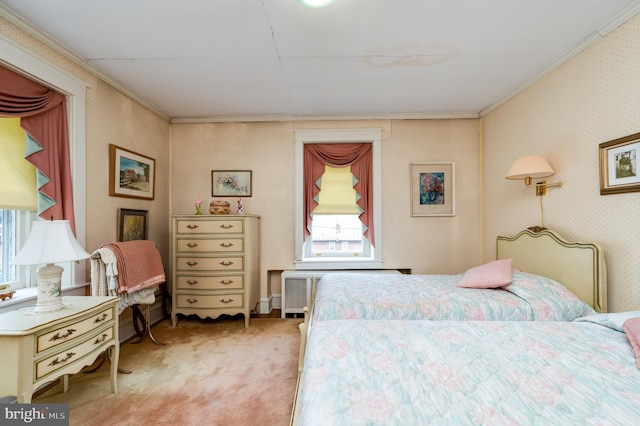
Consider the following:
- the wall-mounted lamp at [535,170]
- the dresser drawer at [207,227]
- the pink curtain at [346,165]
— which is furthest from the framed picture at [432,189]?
the dresser drawer at [207,227]

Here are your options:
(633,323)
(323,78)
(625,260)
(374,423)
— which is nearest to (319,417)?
(374,423)

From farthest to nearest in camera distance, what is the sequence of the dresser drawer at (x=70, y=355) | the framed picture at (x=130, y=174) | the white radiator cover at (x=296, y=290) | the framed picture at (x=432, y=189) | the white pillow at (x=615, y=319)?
1. the framed picture at (x=432, y=189)
2. the white radiator cover at (x=296, y=290)
3. the framed picture at (x=130, y=174)
4. the white pillow at (x=615, y=319)
5. the dresser drawer at (x=70, y=355)

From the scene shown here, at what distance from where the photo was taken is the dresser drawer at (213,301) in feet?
11.2

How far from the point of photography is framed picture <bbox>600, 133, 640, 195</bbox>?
198 centimetres

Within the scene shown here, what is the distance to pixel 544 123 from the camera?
9.16 ft

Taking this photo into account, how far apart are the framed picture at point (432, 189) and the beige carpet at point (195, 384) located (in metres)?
2.45

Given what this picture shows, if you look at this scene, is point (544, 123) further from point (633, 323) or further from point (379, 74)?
point (633, 323)

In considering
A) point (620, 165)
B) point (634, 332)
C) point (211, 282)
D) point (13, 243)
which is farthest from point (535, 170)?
point (13, 243)

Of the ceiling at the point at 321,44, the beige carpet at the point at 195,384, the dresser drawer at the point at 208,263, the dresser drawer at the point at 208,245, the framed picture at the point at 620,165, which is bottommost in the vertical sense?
the beige carpet at the point at 195,384

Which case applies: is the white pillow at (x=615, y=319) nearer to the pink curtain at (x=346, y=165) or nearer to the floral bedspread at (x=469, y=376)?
the floral bedspread at (x=469, y=376)

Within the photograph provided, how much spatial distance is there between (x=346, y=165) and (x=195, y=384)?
3.08 meters

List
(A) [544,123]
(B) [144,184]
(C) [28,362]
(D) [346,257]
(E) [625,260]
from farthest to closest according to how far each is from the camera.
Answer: (D) [346,257], (B) [144,184], (A) [544,123], (E) [625,260], (C) [28,362]

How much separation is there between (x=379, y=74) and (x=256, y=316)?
11.1 feet

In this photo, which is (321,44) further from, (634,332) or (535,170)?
Result: (634,332)
